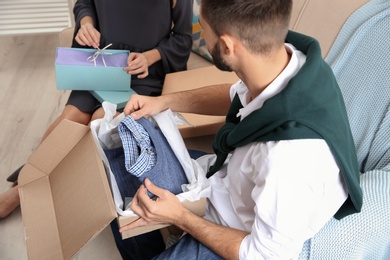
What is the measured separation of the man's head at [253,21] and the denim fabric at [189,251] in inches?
18.9

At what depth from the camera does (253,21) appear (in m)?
0.87

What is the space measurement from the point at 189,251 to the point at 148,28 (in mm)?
874

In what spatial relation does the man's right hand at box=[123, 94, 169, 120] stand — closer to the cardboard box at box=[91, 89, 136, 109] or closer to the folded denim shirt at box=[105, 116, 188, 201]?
the folded denim shirt at box=[105, 116, 188, 201]

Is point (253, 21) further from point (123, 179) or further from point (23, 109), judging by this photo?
point (23, 109)

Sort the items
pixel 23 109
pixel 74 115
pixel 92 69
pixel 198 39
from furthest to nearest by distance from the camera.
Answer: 1. pixel 23 109
2. pixel 198 39
3. pixel 74 115
4. pixel 92 69

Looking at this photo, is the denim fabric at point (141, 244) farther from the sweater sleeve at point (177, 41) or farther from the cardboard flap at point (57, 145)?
the sweater sleeve at point (177, 41)

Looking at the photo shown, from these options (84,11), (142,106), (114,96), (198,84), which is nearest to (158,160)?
(142,106)

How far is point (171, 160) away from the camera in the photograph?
1052 millimetres

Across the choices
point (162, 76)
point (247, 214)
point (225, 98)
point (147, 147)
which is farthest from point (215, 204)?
point (162, 76)

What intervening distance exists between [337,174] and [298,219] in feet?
0.47

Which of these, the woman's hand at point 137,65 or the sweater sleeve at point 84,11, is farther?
the sweater sleeve at point 84,11

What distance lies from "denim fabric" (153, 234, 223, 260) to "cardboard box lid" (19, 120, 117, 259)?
0.23 meters

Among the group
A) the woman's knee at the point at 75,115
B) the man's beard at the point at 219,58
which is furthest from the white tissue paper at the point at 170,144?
the woman's knee at the point at 75,115

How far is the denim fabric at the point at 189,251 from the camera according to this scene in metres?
1.04
